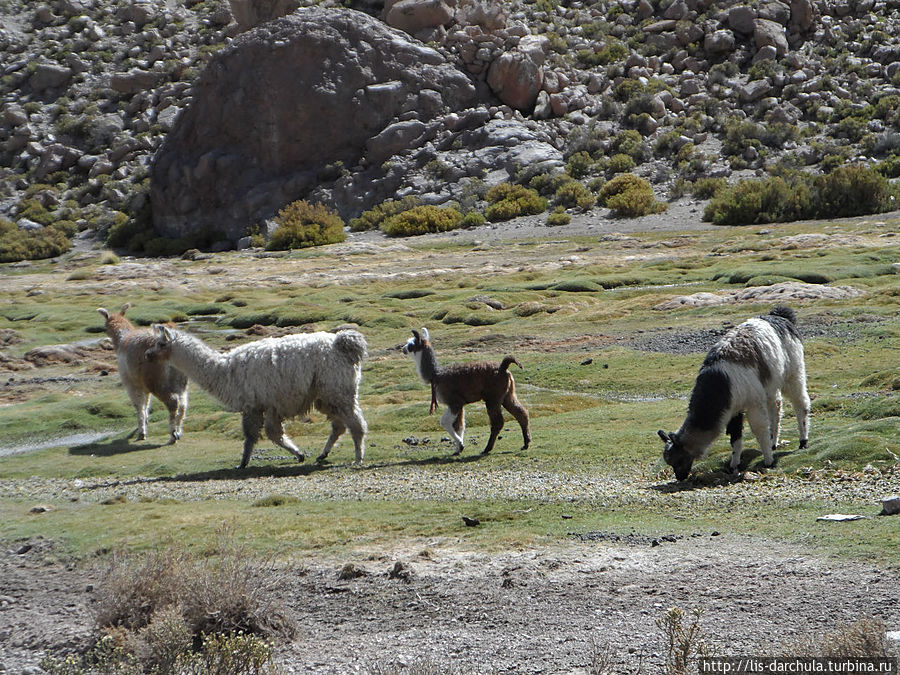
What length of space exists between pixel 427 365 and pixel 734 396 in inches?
210

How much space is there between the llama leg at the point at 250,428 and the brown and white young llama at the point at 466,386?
271 centimetres

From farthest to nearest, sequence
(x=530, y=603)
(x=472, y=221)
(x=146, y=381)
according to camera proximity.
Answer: (x=472, y=221)
(x=146, y=381)
(x=530, y=603)

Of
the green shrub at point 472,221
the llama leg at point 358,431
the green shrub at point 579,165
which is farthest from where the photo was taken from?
the green shrub at point 579,165

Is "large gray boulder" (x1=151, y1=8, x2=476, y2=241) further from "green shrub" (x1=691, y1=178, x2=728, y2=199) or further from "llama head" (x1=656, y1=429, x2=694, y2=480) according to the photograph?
"llama head" (x1=656, y1=429, x2=694, y2=480)

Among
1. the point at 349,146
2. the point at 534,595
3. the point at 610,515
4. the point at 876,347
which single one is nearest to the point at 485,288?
the point at 876,347

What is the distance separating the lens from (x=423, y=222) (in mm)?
67625

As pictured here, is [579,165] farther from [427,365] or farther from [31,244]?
[427,365]

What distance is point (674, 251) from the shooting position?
1901 inches

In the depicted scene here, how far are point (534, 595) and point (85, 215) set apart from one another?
277ft

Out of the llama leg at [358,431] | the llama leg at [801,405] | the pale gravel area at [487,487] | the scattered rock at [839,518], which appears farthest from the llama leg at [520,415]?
the scattered rock at [839,518]

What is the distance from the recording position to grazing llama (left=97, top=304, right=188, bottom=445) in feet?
58.1

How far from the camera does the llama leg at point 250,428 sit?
1477 centimetres

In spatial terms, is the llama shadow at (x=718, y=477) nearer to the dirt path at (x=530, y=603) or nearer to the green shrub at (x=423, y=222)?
the dirt path at (x=530, y=603)

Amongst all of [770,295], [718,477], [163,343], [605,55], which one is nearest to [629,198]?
[605,55]
